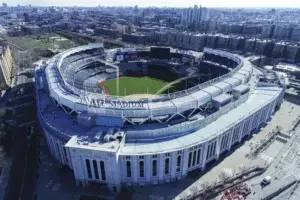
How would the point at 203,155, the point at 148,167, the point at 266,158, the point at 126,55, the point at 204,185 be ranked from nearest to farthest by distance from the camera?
the point at 148,167 < the point at 204,185 < the point at 203,155 < the point at 266,158 < the point at 126,55

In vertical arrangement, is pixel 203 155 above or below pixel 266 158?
above

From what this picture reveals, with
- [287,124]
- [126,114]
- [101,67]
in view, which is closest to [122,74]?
[101,67]

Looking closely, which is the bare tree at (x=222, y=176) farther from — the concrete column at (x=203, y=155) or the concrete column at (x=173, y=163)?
the concrete column at (x=173, y=163)

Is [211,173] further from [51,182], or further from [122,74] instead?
[122,74]

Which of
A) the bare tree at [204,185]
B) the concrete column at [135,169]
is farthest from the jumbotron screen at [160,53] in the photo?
the concrete column at [135,169]

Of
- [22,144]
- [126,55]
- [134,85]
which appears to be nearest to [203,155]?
[22,144]

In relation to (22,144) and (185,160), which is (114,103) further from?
(22,144)
